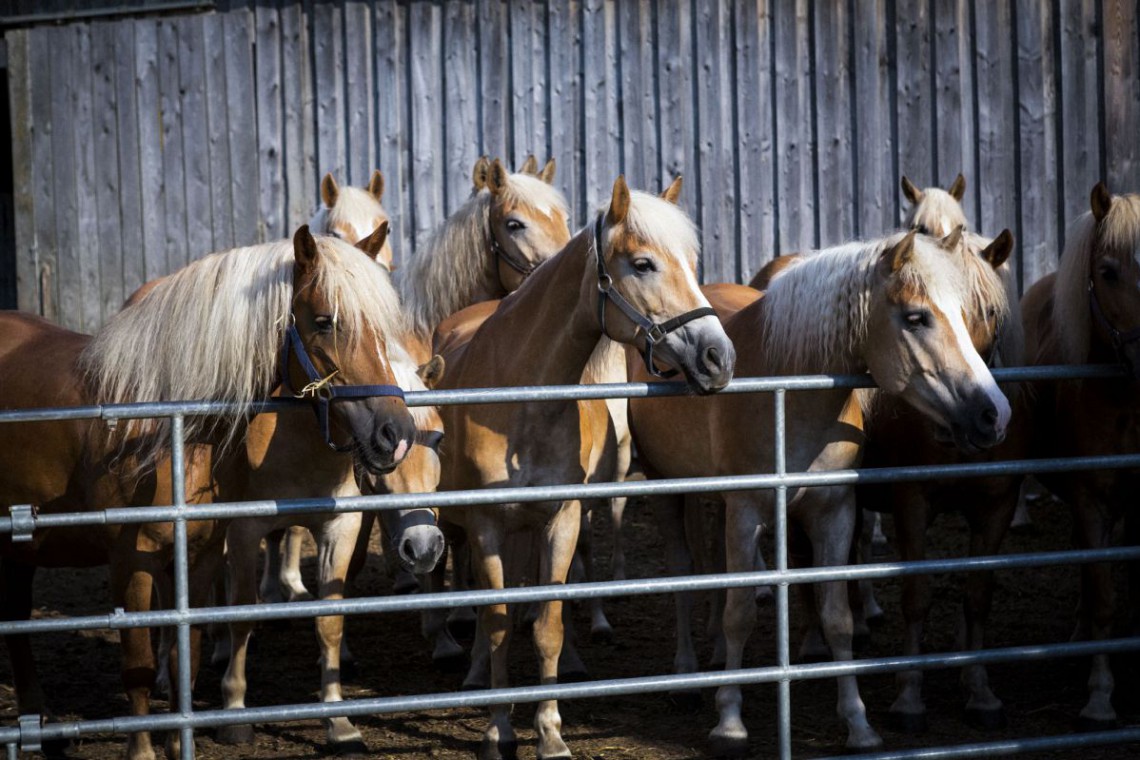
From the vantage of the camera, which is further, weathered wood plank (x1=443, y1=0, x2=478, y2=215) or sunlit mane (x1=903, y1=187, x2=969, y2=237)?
weathered wood plank (x1=443, y1=0, x2=478, y2=215)

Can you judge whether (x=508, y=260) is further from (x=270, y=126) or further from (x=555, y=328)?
(x=270, y=126)

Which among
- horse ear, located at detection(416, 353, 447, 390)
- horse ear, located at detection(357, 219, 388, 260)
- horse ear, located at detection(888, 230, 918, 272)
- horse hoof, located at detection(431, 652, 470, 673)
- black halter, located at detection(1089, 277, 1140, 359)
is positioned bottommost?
horse hoof, located at detection(431, 652, 470, 673)

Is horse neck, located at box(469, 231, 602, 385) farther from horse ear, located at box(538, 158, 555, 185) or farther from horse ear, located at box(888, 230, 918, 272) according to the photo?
horse ear, located at box(538, 158, 555, 185)

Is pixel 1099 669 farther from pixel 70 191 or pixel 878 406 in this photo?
pixel 70 191

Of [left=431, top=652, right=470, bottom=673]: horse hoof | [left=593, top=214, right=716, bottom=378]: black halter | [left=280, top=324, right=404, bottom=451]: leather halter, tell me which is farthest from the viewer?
[left=431, top=652, right=470, bottom=673]: horse hoof

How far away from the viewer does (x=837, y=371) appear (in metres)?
4.57

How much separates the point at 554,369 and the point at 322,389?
1072 millimetres

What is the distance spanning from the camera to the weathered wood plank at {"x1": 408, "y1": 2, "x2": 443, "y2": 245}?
30.4 ft

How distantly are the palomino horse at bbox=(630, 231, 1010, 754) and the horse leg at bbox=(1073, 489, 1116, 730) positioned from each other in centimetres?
96

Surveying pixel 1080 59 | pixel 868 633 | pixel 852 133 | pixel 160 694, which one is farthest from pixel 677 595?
pixel 1080 59

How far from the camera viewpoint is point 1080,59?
8688 mm

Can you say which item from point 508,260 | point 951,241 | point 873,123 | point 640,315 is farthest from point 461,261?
point 873,123

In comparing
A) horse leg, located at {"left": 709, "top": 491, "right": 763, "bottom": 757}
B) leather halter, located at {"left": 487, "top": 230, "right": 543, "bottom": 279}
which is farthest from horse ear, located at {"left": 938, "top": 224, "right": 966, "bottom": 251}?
leather halter, located at {"left": 487, "top": 230, "right": 543, "bottom": 279}

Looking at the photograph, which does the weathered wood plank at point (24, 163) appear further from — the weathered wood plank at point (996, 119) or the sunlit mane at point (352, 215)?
the weathered wood plank at point (996, 119)
